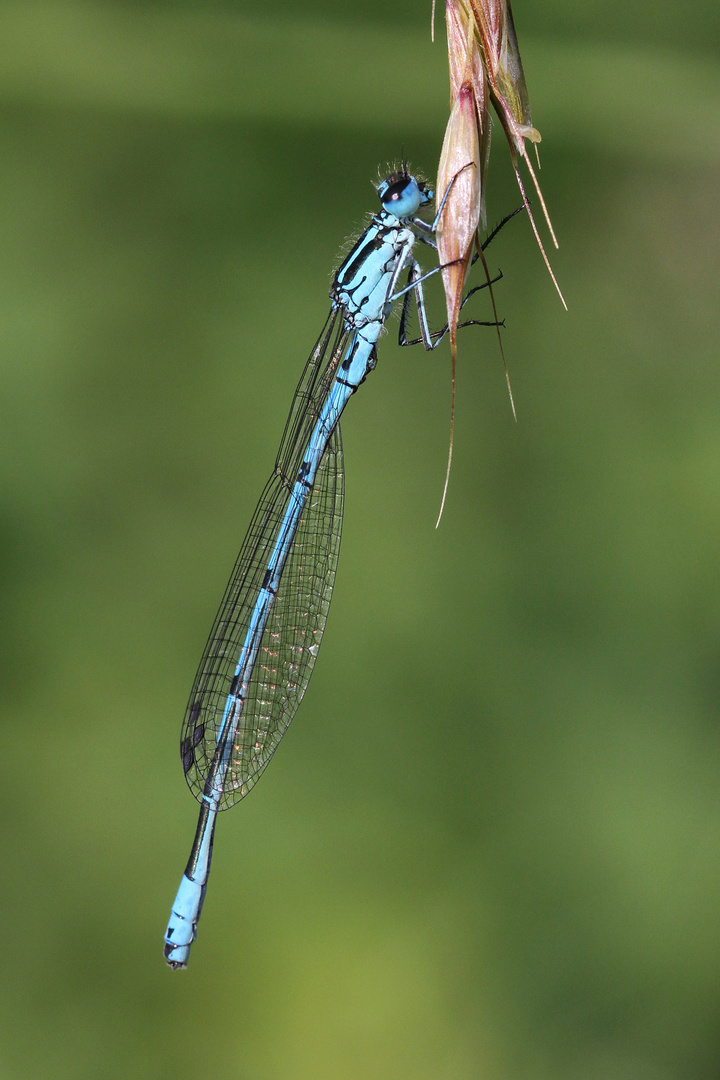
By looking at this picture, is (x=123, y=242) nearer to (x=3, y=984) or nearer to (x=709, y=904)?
(x=3, y=984)

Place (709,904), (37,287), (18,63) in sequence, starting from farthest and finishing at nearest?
(37,287)
(709,904)
(18,63)

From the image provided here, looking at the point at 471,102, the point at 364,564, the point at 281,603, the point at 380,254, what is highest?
the point at 380,254

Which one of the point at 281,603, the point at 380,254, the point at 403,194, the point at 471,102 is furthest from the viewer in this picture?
the point at 281,603

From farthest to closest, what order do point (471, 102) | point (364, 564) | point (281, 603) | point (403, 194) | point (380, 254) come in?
point (364, 564) < point (281, 603) < point (380, 254) < point (403, 194) < point (471, 102)

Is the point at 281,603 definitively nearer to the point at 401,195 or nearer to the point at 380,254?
the point at 380,254

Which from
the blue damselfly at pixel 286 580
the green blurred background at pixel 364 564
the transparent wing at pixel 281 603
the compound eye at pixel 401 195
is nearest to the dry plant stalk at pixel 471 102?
the compound eye at pixel 401 195

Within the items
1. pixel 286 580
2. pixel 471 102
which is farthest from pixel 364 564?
pixel 471 102

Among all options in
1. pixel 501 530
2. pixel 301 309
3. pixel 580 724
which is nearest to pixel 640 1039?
pixel 580 724

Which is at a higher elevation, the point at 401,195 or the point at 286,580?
the point at 401,195
